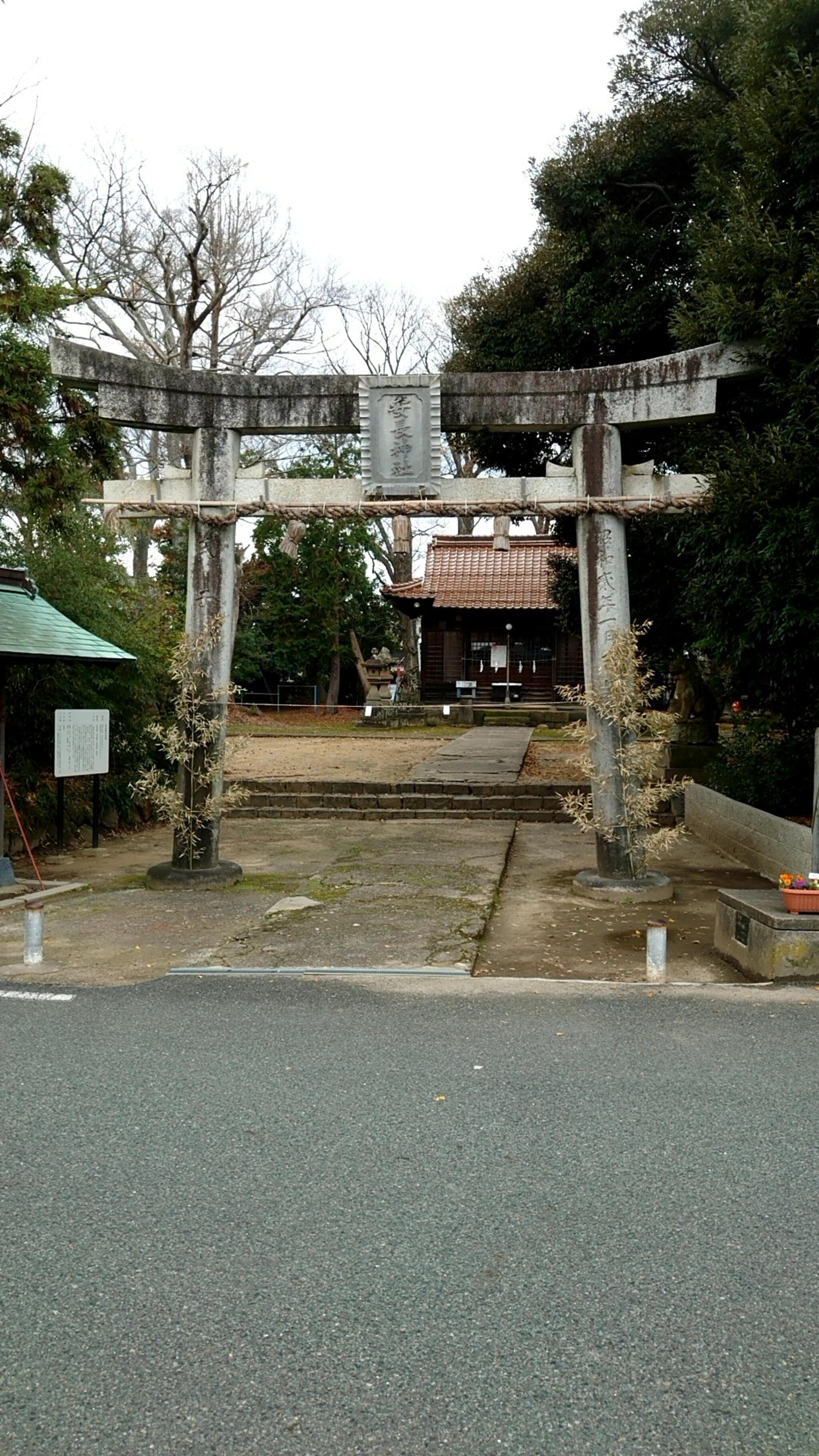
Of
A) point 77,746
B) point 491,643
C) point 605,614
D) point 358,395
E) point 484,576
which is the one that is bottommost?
point 77,746

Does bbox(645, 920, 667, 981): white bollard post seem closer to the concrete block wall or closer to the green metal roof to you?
the concrete block wall

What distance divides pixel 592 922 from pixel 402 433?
4.41 m

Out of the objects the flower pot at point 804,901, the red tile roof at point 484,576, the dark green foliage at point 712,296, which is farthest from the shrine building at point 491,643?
the flower pot at point 804,901

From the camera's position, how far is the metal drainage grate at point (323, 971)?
20.8ft

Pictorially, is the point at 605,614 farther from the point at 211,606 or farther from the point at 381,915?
the point at 211,606

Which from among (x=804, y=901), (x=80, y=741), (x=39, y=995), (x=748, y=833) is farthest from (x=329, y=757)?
(x=804, y=901)

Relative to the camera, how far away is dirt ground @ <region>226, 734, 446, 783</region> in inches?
634

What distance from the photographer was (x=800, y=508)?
736 cm

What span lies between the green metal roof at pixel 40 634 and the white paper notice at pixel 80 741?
25.5 inches

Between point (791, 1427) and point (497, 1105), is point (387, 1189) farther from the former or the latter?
point (791, 1427)

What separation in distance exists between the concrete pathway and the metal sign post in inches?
197

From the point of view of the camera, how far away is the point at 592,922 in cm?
785

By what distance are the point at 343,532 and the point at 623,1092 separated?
30232 mm

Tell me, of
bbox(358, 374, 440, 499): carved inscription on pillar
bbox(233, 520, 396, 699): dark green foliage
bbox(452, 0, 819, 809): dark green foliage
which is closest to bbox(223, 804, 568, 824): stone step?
bbox(452, 0, 819, 809): dark green foliage
